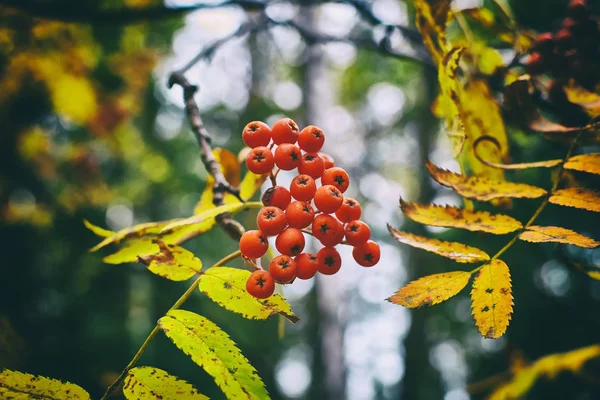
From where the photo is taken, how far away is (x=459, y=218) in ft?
3.47

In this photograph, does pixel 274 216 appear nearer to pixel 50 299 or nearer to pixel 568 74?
pixel 568 74

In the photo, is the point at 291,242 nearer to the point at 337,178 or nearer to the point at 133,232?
the point at 337,178

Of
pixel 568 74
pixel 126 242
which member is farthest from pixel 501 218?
pixel 126 242

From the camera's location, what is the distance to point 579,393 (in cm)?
439

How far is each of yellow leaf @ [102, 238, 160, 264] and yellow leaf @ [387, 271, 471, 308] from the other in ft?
2.15

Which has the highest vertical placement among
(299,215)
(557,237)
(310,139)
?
(310,139)

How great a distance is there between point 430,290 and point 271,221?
426 millimetres

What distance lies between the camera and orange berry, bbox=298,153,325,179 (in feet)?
3.25

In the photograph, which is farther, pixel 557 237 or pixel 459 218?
pixel 459 218

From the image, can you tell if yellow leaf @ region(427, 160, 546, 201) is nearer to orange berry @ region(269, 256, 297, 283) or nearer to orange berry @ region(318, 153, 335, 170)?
orange berry @ region(318, 153, 335, 170)

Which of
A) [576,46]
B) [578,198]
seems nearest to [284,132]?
[578,198]

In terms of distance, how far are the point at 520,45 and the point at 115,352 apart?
29.8ft

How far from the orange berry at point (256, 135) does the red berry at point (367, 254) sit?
0.40 m

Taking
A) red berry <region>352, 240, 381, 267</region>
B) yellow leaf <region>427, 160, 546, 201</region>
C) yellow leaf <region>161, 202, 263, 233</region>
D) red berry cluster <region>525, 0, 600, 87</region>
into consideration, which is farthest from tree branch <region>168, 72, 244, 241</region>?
red berry cluster <region>525, 0, 600, 87</region>
